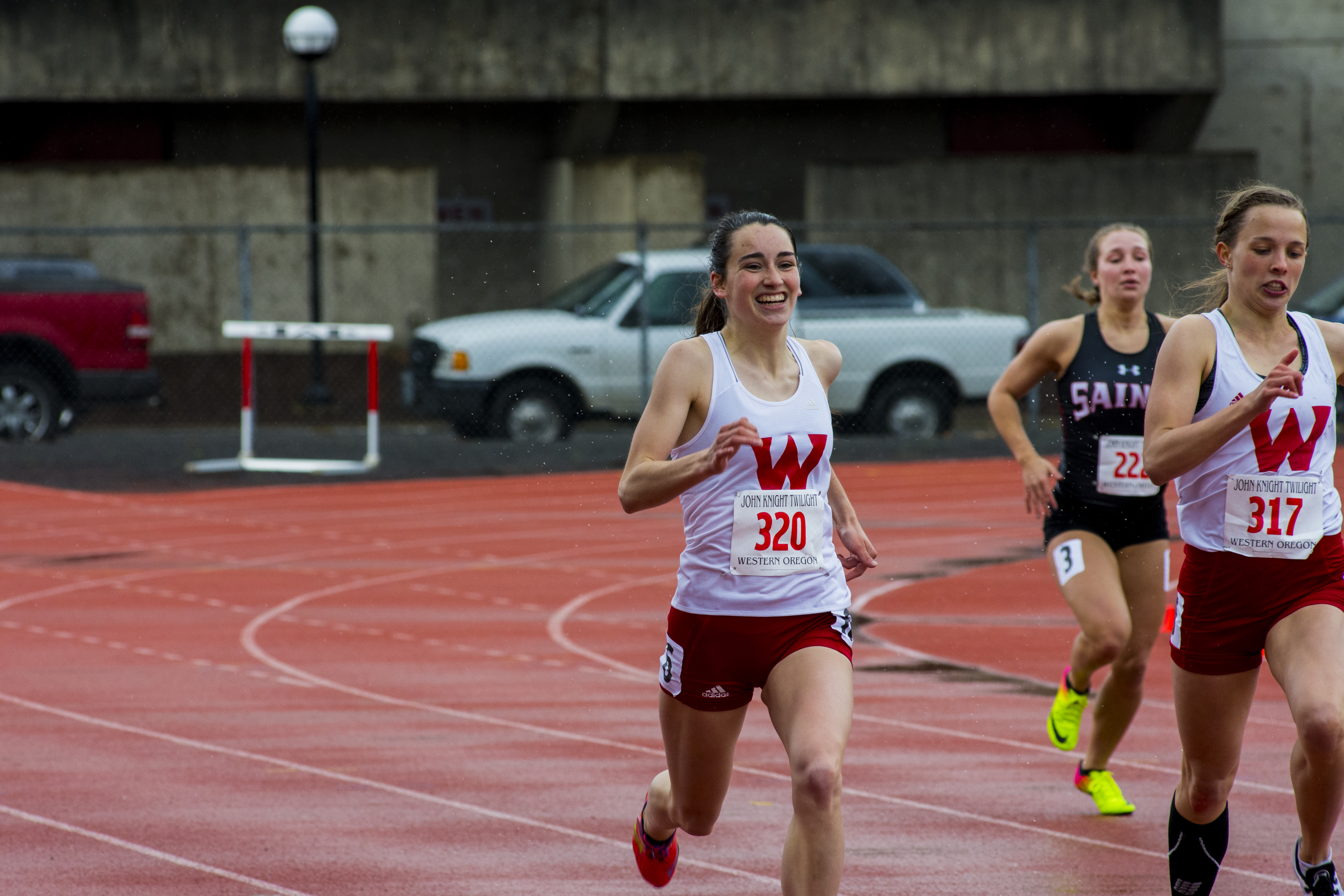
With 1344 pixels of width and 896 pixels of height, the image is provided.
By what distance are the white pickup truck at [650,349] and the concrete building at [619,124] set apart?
18.5 ft

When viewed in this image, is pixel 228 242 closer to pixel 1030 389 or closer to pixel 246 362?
pixel 246 362

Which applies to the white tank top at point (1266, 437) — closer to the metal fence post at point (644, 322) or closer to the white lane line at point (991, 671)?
the white lane line at point (991, 671)

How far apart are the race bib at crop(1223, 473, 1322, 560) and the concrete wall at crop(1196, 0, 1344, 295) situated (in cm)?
2213

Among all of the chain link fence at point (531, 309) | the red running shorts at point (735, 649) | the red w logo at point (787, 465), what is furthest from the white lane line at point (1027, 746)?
the chain link fence at point (531, 309)

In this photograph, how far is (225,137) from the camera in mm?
25484

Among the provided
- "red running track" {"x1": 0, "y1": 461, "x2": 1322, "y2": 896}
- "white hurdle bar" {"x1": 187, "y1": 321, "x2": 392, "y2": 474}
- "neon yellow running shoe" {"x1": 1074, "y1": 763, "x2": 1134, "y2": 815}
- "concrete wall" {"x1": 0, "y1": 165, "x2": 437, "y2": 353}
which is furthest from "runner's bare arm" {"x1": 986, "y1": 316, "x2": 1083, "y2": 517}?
"concrete wall" {"x1": 0, "y1": 165, "x2": 437, "y2": 353}

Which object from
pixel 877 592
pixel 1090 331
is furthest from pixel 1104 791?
pixel 877 592

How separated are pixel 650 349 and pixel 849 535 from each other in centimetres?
1333

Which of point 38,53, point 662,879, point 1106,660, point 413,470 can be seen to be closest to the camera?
point 662,879

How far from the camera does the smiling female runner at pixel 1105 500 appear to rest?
6031 mm

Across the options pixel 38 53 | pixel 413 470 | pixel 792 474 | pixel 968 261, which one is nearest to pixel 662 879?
pixel 792 474

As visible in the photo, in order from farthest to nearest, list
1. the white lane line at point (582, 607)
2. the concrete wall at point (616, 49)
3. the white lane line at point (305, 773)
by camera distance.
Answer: the concrete wall at point (616, 49)
the white lane line at point (582, 607)
the white lane line at point (305, 773)

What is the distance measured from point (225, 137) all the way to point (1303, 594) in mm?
22943

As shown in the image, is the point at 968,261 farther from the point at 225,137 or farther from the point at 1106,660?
the point at 1106,660
